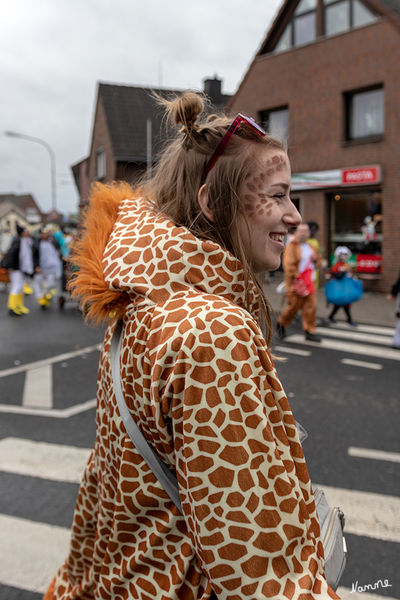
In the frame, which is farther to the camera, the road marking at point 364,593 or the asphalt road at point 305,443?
the asphalt road at point 305,443

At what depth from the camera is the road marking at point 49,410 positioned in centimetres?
521

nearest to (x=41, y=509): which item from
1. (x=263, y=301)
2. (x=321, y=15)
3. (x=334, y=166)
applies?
(x=263, y=301)

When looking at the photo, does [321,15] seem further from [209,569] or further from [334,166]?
[209,569]

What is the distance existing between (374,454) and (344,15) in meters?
18.0

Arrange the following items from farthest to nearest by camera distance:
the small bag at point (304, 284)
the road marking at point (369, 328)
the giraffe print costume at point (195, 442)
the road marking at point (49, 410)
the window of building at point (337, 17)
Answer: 1. the window of building at point (337, 17)
2. the road marking at point (369, 328)
3. the small bag at point (304, 284)
4. the road marking at point (49, 410)
5. the giraffe print costume at point (195, 442)

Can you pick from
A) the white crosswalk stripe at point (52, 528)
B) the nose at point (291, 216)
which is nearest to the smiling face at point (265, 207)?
the nose at point (291, 216)

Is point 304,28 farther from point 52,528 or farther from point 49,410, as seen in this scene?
point 52,528

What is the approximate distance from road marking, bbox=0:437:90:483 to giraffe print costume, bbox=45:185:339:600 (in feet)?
8.90

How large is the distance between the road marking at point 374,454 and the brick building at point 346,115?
13.7m

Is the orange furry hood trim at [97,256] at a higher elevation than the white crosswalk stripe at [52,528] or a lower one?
higher

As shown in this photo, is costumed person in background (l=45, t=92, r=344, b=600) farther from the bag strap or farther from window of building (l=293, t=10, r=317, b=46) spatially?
window of building (l=293, t=10, r=317, b=46)

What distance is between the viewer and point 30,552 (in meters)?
2.95

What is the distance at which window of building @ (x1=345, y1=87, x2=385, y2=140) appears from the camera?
58.4 feet

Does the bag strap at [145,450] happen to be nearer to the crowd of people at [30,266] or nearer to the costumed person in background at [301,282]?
the costumed person in background at [301,282]
